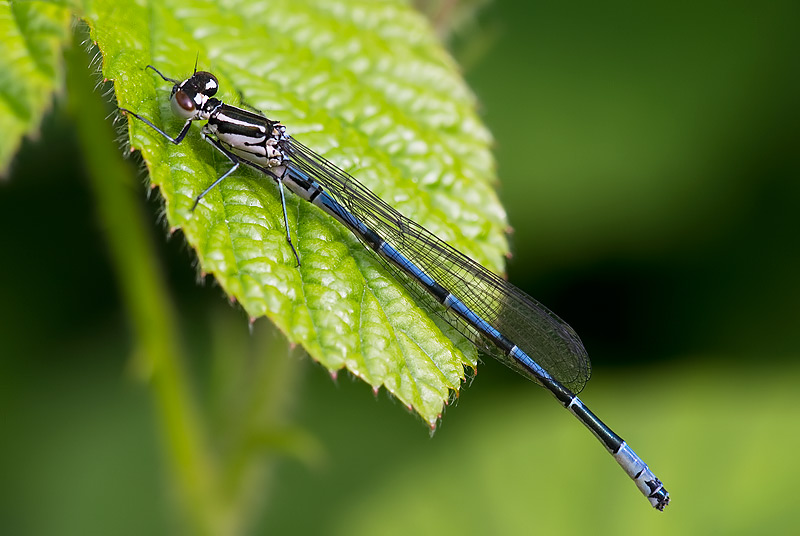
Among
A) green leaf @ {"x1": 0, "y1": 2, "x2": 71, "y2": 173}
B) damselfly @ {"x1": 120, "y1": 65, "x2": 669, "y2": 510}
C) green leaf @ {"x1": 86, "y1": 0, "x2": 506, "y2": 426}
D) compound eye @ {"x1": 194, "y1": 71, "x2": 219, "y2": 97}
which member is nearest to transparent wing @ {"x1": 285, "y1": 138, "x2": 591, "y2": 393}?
damselfly @ {"x1": 120, "y1": 65, "x2": 669, "y2": 510}

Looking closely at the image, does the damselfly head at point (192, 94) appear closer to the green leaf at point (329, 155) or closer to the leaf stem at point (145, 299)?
the green leaf at point (329, 155)

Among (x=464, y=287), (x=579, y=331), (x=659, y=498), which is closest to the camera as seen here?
(x=464, y=287)

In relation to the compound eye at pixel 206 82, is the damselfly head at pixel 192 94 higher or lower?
lower

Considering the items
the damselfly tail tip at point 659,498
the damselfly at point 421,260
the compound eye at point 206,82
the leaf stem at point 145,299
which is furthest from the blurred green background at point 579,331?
the compound eye at point 206,82

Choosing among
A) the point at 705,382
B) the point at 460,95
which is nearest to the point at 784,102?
the point at 705,382

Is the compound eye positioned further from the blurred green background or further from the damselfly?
the blurred green background

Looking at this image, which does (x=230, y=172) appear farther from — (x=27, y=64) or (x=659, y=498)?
(x=659, y=498)

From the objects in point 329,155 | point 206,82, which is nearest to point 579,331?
point 329,155
